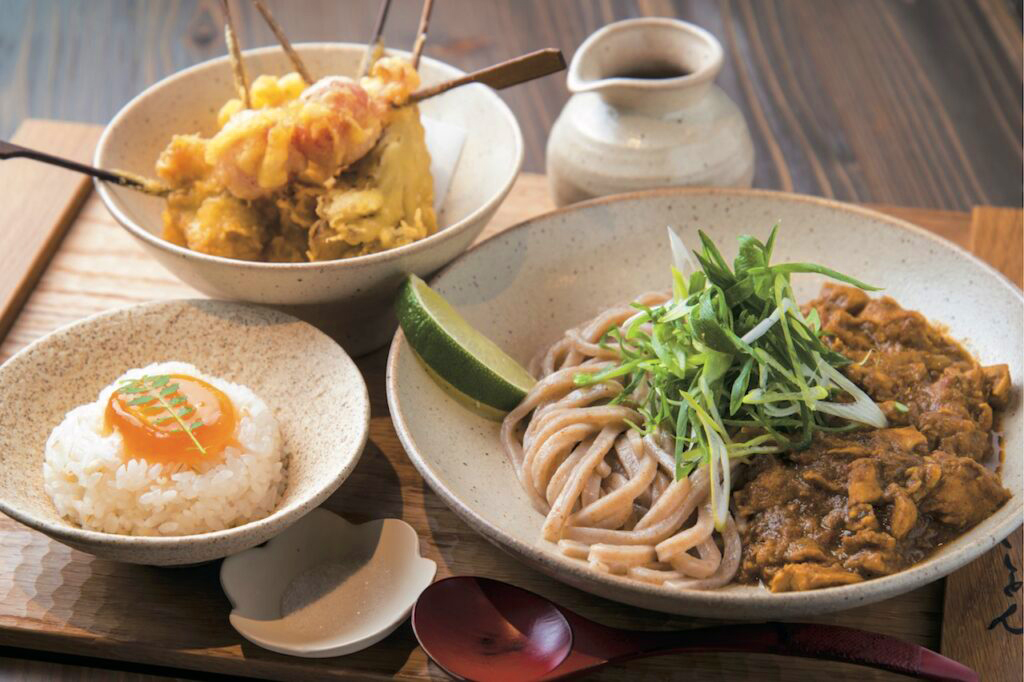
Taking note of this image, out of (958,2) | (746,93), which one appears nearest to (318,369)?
(746,93)

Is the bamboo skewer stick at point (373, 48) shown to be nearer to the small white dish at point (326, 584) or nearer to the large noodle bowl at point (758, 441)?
the large noodle bowl at point (758, 441)

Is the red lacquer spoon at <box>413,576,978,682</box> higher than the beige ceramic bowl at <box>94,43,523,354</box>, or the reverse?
the beige ceramic bowl at <box>94,43,523,354</box>

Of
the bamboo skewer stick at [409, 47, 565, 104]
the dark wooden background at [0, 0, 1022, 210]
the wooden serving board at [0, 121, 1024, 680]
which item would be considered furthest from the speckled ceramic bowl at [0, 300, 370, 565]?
the dark wooden background at [0, 0, 1022, 210]

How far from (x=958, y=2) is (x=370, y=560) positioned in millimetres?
4883

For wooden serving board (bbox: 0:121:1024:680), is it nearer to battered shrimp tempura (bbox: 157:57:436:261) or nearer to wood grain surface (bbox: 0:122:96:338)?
battered shrimp tempura (bbox: 157:57:436:261)

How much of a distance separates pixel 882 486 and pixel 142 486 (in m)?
1.69

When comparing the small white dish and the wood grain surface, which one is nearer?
the small white dish

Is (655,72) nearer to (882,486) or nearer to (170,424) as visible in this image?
(882,486)

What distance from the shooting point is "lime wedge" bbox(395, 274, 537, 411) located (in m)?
2.59

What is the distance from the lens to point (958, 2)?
5605mm

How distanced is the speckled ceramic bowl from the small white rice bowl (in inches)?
2.4

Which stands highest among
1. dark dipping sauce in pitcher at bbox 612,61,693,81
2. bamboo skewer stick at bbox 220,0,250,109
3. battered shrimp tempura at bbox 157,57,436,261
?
bamboo skewer stick at bbox 220,0,250,109

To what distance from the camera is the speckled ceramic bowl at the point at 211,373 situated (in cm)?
227

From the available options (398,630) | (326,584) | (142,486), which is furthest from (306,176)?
(398,630)
